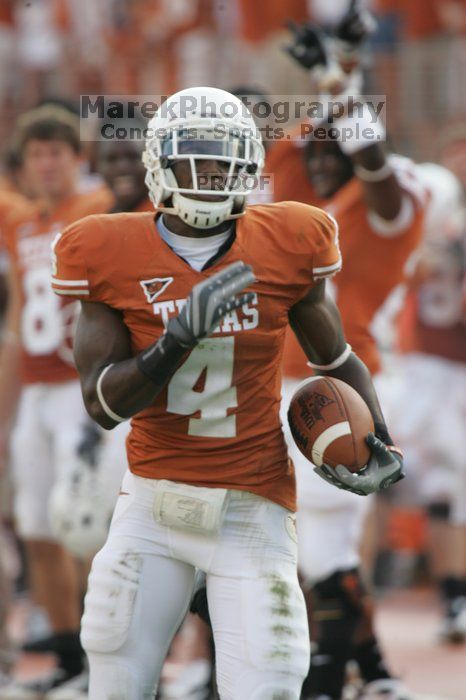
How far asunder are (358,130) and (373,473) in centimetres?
A: 198

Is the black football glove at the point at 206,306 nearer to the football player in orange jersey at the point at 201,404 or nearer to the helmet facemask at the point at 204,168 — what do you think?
the football player in orange jersey at the point at 201,404

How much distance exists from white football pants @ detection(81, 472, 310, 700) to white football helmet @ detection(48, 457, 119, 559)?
1.65 m

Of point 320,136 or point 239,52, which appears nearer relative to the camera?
point 320,136

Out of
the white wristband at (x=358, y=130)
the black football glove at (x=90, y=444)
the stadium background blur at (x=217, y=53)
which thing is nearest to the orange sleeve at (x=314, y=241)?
the white wristband at (x=358, y=130)

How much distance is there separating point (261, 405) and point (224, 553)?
0.41 m

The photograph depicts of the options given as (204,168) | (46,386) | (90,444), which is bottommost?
(90,444)

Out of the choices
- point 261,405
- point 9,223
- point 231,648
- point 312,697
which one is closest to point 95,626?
point 231,648

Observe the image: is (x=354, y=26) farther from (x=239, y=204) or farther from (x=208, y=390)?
(x=208, y=390)

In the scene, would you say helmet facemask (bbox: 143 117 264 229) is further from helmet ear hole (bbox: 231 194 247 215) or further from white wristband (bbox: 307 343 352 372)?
white wristband (bbox: 307 343 352 372)

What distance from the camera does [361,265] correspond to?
19.6 feet

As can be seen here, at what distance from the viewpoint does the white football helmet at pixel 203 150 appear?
401 cm

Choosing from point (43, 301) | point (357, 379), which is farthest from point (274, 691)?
point (43, 301)

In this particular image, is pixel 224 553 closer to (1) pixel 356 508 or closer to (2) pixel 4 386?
(1) pixel 356 508

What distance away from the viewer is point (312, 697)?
18.1 ft
